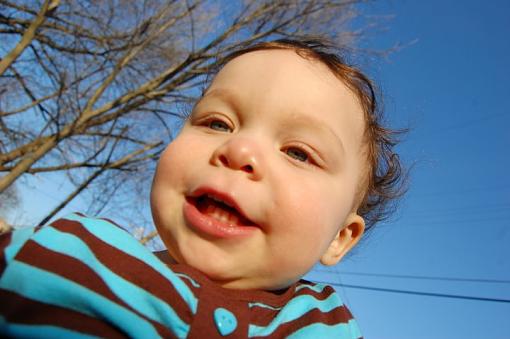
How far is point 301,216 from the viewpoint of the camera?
983mm

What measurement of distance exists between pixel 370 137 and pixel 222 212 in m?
0.59

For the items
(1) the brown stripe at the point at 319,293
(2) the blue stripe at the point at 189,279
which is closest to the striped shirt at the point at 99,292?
(2) the blue stripe at the point at 189,279

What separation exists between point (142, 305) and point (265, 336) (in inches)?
9.8

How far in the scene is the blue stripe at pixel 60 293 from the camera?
2.15ft

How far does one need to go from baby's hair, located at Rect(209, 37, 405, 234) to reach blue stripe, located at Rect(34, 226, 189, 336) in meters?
0.71

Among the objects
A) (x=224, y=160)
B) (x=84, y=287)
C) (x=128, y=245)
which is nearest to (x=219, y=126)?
(x=224, y=160)

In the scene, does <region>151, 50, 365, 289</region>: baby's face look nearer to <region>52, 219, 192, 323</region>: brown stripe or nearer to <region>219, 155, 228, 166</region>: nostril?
<region>219, 155, 228, 166</region>: nostril

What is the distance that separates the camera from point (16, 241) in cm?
69

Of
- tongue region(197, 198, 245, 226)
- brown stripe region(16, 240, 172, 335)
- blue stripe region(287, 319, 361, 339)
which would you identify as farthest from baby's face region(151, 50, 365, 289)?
brown stripe region(16, 240, 172, 335)

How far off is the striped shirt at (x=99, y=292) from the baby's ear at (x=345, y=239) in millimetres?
498

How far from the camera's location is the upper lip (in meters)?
0.90

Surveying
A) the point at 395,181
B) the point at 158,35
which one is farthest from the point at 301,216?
the point at 158,35

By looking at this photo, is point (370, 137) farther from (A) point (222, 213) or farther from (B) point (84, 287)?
(B) point (84, 287)

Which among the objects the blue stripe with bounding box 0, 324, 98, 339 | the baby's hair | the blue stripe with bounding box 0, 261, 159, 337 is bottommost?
the blue stripe with bounding box 0, 324, 98, 339
